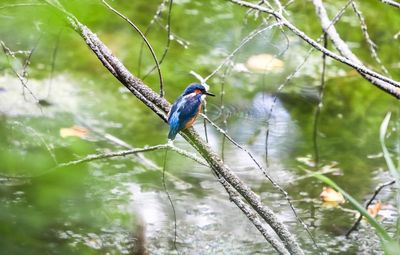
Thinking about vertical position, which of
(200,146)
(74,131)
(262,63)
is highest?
(262,63)

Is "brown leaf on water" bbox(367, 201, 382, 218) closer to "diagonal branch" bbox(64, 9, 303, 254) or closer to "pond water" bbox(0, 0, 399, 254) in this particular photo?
"pond water" bbox(0, 0, 399, 254)

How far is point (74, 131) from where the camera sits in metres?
4.05

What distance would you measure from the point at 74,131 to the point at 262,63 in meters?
1.54

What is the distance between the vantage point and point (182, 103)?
2350 mm

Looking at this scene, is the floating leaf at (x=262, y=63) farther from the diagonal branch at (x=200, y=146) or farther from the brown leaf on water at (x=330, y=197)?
the diagonal branch at (x=200, y=146)

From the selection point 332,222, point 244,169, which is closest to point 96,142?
point 244,169

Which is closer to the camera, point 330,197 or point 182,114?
point 182,114

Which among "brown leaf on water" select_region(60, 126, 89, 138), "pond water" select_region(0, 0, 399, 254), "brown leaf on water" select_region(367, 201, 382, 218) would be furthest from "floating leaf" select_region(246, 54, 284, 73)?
"brown leaf on water" select_region(367, 201, 382, 218)

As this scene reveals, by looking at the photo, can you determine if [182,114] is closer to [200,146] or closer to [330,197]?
[200,146]

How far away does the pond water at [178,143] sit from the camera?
3.20 meters

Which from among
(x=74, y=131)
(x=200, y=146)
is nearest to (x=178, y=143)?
(x=74, y=131)

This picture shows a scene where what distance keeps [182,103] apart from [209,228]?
45.9 inches

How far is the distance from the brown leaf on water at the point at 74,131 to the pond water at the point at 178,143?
3 cm

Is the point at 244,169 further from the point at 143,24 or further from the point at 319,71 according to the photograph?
the point at 143,24
